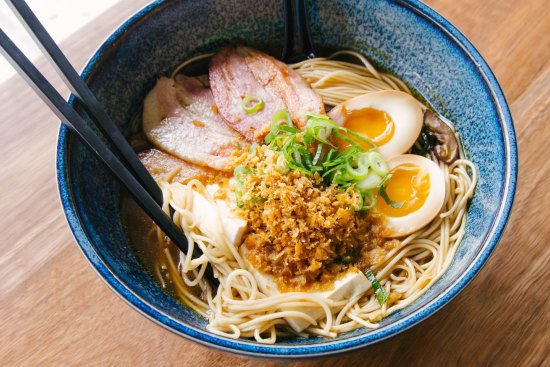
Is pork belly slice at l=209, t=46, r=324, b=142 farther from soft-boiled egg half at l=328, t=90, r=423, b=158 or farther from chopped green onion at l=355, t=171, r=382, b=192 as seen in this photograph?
chopped green onion at l=355, t=171, r=382, b=192

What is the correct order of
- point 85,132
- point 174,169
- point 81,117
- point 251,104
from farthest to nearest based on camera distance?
point 251,104, point 174,169, point 81,117, point 85,132

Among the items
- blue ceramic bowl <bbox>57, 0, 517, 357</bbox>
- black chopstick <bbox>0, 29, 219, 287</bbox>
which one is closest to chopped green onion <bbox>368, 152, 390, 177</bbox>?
blue ceramic bowl <bbox>57, 0, 517, 357</bbox>

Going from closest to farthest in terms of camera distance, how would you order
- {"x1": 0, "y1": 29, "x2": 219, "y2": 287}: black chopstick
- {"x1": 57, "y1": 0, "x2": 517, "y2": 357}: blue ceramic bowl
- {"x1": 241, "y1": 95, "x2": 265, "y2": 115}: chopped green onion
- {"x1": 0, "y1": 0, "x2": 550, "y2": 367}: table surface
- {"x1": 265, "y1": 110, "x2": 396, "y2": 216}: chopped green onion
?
{"x1": 0, "y1": 29, "x2": 219, "y2": 287}: black chopstick → {"x1": 57, "y1": 0, "x2": 517, "y2": 357}: blue ceramic bowl → {"x1": 0, "y1": 0, "x2": 550, "y2": 367}: table surface → {"x1": 265, "y1": 110, "x2": 396, "y2": 216}: chopped green onion → {"x1": 241, "y1": 95, "x2": 265, "y2": 115}: chopped green onion

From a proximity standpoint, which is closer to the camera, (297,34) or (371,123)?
(371,123)

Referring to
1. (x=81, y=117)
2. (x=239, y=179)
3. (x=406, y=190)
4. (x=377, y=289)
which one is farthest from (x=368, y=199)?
(x=81, y=117)

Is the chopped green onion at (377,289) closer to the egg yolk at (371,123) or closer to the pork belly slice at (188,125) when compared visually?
the egg yolk at (371,123)

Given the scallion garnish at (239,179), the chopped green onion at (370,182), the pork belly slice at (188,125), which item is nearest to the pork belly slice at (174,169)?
the pork belly slice at (188,125)

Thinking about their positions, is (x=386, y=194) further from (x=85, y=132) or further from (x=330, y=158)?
(x=85, y=132)
